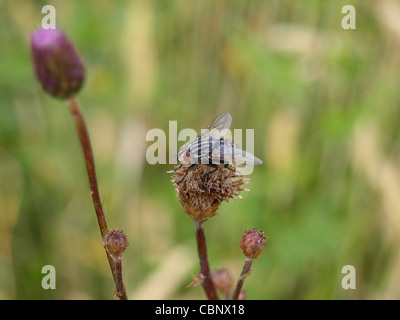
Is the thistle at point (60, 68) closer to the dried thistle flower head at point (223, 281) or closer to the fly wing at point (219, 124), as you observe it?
the fly wing at point (219, 124)

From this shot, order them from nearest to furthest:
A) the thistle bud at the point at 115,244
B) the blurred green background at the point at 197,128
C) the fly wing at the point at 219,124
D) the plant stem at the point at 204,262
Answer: the thistle bud at the point at 115,244 → the plant stem at the point at 204,262 → the fly wing at the point at 219,124 → the blurred green background at the point at 197,128

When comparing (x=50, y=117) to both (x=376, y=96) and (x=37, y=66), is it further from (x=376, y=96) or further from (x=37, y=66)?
(x=37, y=66)

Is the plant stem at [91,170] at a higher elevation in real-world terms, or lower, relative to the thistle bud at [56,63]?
lower

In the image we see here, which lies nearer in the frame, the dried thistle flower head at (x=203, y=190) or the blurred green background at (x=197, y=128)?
the dried thistle flower head at (x=203, y=190)

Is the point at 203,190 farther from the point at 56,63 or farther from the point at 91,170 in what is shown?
the point at 56,63

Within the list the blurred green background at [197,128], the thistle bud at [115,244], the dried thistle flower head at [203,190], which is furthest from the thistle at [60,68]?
the blurred green background at [197,128]
